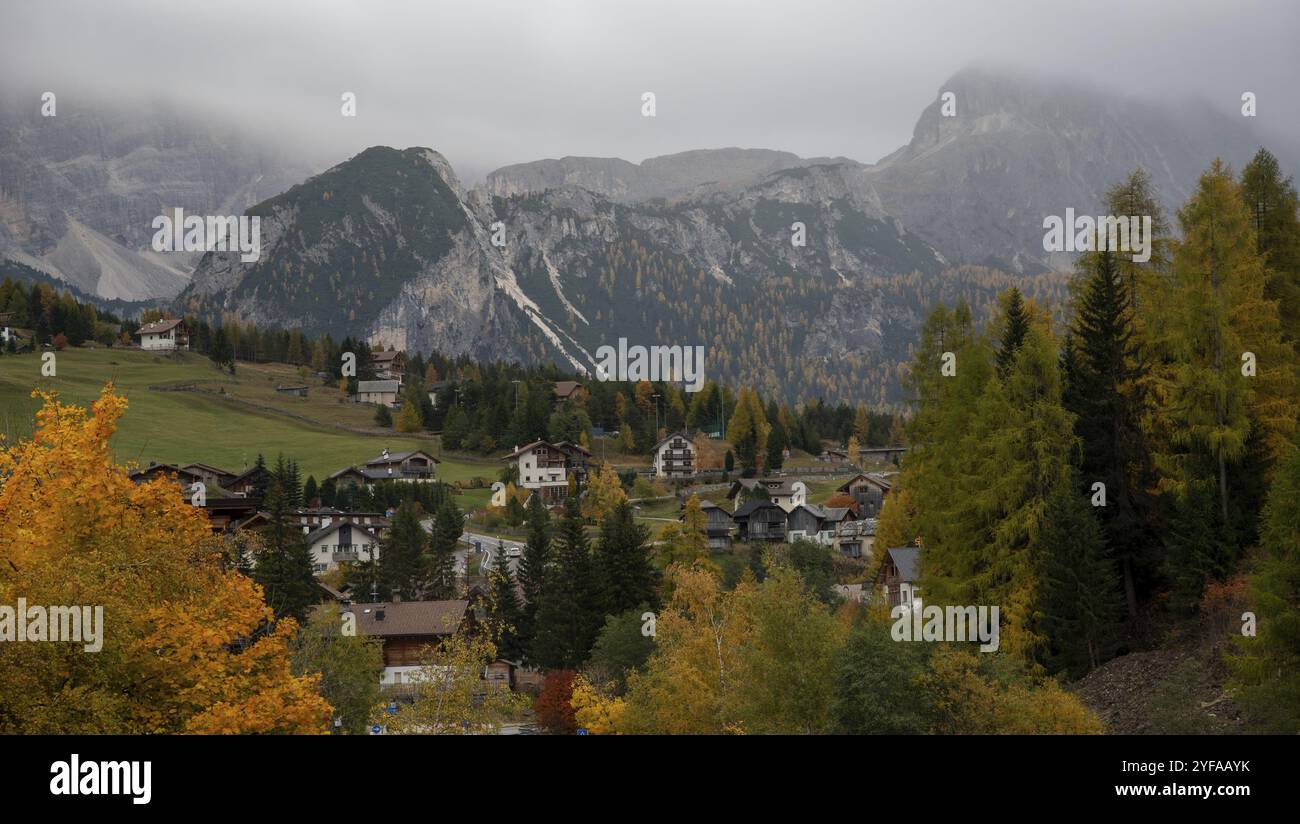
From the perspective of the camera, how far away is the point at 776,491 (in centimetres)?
13875

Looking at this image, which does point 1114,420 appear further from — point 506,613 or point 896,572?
point 506,613

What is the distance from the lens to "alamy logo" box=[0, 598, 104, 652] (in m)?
26.1

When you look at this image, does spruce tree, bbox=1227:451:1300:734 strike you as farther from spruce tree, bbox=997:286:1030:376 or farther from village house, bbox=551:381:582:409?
village house, bbox=551:381:582:409

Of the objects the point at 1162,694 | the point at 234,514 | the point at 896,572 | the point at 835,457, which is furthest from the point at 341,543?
the point at 835,457

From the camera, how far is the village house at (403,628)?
74188 millimetres

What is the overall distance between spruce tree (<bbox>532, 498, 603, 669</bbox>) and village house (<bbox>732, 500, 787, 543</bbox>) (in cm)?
4985

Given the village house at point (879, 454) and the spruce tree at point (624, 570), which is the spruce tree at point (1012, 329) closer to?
the spruce tree at point (624, 570)

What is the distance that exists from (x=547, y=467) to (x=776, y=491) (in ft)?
95.3

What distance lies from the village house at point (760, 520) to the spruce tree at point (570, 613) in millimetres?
49847

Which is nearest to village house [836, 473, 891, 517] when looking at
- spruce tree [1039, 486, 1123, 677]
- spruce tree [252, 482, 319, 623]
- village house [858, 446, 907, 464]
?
village house [858, 446, 907, 464]
